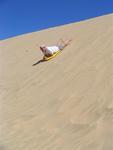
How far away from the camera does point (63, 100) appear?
669 centimetres

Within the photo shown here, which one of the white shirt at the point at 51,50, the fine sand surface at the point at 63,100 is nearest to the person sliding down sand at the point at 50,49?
the white shirt at the point at 51,50

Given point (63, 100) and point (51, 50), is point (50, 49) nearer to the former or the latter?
point (51, 50)

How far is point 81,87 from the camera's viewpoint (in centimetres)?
701

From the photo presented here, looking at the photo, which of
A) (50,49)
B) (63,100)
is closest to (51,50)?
(50,49)

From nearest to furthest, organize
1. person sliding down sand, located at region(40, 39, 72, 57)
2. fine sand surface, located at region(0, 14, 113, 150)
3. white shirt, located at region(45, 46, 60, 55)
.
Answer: fine sand surface, located at region(0, 14, 113, 150) → person sliding down sand, located at region(40, 39, 72, 57) → white shirt, located at region(45, 46, 60, 55)

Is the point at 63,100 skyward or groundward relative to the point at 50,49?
groundward

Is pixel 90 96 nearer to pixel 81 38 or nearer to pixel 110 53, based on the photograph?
pixel 110 53

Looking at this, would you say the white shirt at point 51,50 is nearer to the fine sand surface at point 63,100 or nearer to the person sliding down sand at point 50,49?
the person sliding down sand at point 50,49

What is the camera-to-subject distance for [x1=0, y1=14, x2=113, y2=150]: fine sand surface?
5074 millimetres

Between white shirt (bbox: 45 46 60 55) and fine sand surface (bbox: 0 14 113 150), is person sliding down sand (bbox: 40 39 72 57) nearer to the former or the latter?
white shirt (bbox: 45 46 60 55)

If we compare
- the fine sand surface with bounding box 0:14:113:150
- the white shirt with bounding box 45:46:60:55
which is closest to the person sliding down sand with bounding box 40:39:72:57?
the white shirt with bounding box 45:46:60:55

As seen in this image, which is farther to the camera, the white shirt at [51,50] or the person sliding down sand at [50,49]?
the white shirt at [51,50]

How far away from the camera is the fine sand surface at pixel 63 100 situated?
16.6ft

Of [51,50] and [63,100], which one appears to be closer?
[63,100]
